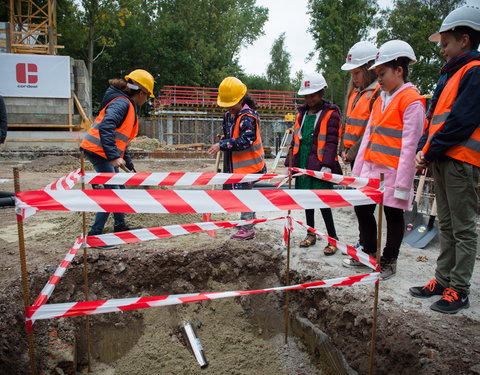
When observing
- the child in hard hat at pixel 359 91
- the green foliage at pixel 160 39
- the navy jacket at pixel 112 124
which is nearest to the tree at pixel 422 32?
the green foliage at pixel 160 39

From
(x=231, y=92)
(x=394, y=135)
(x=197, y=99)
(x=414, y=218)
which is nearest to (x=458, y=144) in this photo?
(x=394, y=135)

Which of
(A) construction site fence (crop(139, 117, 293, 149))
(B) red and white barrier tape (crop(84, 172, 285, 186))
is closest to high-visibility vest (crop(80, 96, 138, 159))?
(B) red and white barrier tape (crop(84, 172, 285, 186))

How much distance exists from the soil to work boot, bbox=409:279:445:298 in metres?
0.09

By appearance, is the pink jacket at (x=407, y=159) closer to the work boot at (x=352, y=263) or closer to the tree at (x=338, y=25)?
the work boot at (x=352, y=263)

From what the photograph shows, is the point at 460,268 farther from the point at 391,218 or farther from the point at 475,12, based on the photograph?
the point at 475,12

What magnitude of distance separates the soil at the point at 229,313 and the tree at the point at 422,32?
69.0 feet

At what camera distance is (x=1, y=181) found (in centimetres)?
846

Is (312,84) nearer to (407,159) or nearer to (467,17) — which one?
(407,159)

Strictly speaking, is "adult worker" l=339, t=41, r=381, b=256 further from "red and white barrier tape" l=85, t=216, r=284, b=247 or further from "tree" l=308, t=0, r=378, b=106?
"tree" l=308, t=0, r=378, b=106

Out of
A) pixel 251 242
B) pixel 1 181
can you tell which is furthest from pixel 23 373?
pixel 1 181

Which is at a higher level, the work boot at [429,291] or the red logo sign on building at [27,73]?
the red logo sign on building at [27,73]

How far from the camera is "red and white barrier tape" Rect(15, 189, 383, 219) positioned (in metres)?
1.85

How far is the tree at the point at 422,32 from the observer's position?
21344 mm

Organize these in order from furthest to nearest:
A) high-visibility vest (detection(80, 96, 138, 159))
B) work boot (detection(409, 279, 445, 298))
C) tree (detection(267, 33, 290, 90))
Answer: tree (detection(267, 33, 290, 90)) → high-visibility vest (detection(80, 96, 138, 159)) → work boot (detection(409, 279, 445, 298))
